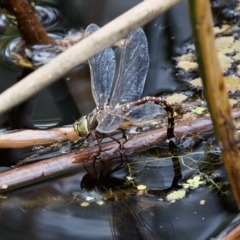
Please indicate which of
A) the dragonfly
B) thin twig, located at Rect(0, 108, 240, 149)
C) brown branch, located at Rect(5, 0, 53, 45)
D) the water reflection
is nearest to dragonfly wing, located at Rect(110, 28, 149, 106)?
the dragonfly

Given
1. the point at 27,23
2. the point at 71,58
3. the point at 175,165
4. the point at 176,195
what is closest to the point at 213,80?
the point at 71,58

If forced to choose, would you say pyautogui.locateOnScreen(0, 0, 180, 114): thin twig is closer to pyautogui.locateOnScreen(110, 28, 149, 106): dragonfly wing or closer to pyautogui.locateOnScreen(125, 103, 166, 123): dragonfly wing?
pyautogui.locateOnScreen(125, 103, 166, 123): dragonfly wing

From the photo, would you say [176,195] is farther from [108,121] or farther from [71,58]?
[71,58]

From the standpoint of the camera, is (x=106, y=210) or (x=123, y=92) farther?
(x=123, y=92)

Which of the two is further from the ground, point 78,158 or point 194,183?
point 78,158

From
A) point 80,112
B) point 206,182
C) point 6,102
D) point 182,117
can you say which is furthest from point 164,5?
point 80,112

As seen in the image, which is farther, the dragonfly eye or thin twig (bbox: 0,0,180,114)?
the dragonfly eye
